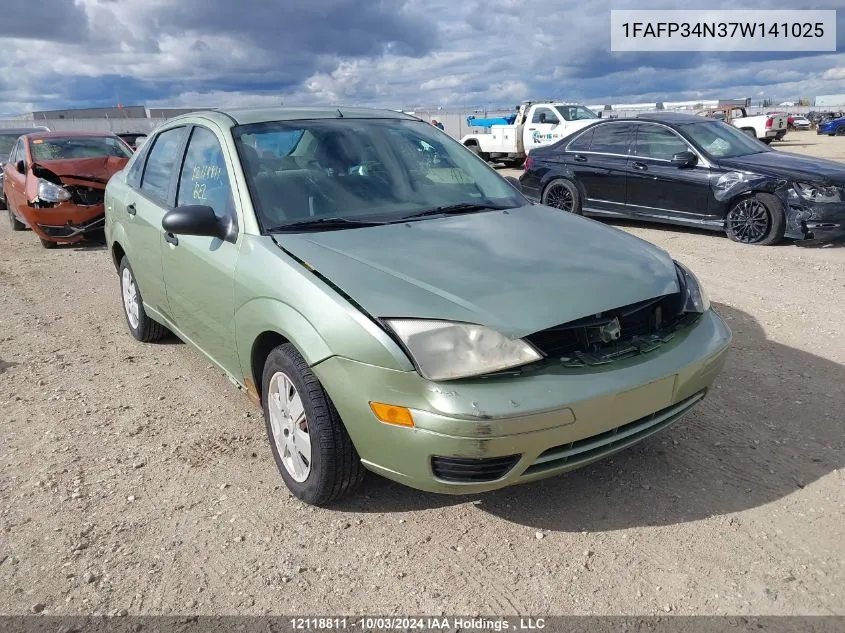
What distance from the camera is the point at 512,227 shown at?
131 inches

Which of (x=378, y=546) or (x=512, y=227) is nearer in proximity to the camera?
(x=378, y=546)

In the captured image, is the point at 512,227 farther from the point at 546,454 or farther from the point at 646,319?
the point at 546,454

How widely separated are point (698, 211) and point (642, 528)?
6538 mm

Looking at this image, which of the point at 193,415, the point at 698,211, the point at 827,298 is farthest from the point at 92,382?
the point at 698,211

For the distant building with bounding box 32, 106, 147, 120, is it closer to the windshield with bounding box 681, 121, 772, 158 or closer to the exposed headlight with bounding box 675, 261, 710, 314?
the windshield with bounding box 681, 121, 772, 158

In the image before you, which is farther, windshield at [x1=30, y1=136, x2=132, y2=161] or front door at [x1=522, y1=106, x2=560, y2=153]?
front door at [x1=522, y1=106, x2=560, y2=153]

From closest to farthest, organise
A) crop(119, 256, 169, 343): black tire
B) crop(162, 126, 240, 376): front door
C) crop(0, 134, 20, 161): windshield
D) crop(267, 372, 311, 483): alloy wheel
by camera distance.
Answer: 1. crop(267, 372, 311, 483): alloy wheel
2. crop(162, 126, 240, 376): front door
3. crop(119, 256, 169, 343): black tire
4. crop(0, 134, 20, 161): windshield

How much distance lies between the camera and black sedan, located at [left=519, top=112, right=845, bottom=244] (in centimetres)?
757

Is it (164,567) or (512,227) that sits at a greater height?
(512,227)

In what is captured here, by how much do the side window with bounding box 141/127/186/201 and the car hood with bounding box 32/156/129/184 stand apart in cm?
538

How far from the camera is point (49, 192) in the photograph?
8.92 meters

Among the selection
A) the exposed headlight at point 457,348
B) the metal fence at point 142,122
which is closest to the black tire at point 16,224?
the exposed headlight at point 457,348

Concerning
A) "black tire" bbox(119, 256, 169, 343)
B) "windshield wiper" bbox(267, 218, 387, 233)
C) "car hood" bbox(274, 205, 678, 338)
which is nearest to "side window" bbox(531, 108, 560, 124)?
"black tire" bbox(119, 256, 169, 343)

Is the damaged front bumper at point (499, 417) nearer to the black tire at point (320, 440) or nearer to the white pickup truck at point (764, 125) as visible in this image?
the black tire at point (320, 440)
